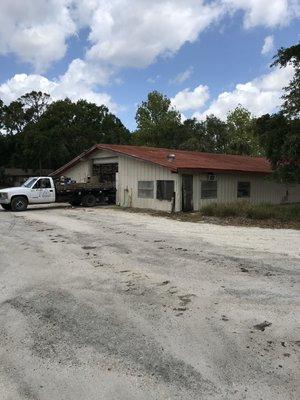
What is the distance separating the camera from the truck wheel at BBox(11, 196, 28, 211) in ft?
85.1

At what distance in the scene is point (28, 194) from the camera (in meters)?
26.5

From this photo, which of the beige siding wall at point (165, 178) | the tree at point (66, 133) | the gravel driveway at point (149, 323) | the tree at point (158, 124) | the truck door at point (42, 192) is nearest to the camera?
the gravel driveway at point (149, 323)

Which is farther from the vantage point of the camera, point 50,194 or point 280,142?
point 50,194

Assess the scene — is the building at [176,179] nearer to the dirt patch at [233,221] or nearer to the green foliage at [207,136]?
the dirt patch at [233,221]

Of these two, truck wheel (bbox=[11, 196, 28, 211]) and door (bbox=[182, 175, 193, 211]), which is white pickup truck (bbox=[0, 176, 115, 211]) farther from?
door (bbox=[182, 175, 193, 211])

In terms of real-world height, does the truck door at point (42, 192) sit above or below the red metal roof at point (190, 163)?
below

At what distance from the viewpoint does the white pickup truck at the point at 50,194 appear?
85.5 ft

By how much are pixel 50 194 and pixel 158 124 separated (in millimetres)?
44704

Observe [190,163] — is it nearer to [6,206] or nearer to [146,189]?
[146,189]

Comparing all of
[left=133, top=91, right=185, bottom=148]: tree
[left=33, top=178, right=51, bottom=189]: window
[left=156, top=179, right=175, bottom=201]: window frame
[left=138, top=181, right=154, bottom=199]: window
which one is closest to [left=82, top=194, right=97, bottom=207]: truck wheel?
[left=33, top=178, right=51, bottom=189]: window

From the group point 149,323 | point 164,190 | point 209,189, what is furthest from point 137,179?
point 149,323

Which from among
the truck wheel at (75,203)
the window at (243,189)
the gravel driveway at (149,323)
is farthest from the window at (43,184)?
the gravel driveway at (149,323)

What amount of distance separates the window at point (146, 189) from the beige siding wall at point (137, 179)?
171 millimetres

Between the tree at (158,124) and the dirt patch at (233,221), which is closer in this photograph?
the dirt patch at (233,221)
